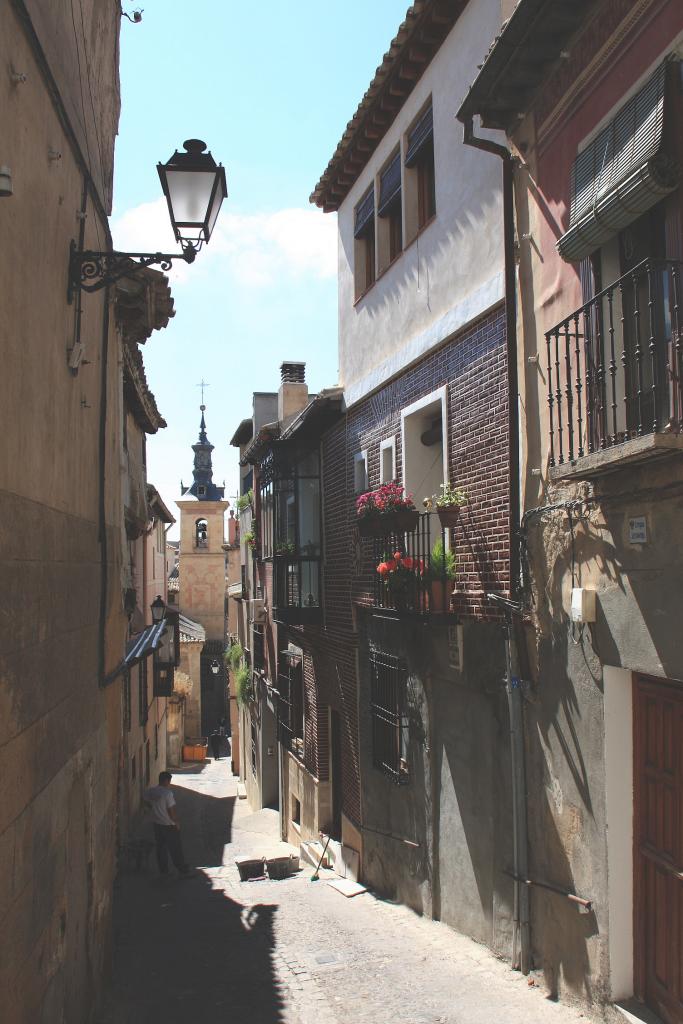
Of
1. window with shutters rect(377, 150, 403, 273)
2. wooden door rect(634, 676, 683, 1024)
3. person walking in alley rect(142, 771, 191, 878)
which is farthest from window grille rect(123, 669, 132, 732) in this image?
wooden door rect(634, 676, 683, 1024)

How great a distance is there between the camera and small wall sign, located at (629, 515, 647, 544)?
16.8 ft

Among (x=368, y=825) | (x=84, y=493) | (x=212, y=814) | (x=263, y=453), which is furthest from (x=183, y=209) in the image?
(x=212, y=814)

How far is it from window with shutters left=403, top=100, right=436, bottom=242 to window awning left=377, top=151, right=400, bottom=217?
437 millimetres

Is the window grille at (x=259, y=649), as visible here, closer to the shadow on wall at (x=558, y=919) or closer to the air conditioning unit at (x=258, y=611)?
the air conditioning unit at (x=258, y=611)

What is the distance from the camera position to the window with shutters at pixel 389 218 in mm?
10609

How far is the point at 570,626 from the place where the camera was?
20.3 feet

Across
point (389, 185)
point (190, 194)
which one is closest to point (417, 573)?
point (190, 194)

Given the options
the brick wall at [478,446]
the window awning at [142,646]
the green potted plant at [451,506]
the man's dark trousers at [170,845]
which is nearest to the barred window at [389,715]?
the brick wall at [478,446]

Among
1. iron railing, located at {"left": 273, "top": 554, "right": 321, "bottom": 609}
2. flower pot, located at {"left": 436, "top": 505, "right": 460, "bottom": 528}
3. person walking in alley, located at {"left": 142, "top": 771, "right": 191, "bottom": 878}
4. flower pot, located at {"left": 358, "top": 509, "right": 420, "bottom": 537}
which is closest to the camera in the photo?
flower pot, located at {"left": 436, "top": 505, "right": 460, "bottom": 528}

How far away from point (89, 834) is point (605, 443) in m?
4.87

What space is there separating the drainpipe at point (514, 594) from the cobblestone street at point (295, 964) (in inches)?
17.7

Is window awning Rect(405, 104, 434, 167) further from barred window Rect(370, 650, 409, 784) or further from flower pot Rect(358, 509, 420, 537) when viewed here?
barred window Rect(370, 650, 409, 784)

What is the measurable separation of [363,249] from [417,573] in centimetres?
536

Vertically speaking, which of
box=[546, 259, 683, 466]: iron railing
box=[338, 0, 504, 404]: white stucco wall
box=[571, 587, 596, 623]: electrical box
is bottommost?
box=[571, 587, 596, 623]: electrical box
